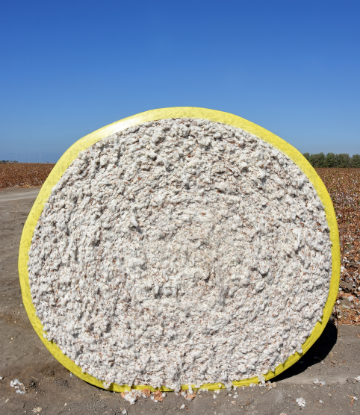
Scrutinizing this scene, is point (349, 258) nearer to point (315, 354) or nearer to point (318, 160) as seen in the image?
point (315, 354)

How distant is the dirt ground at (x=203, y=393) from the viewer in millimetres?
2209

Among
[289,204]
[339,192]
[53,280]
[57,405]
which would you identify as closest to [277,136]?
[289,204]

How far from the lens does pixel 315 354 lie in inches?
111

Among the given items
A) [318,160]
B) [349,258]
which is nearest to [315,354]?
[349,258]

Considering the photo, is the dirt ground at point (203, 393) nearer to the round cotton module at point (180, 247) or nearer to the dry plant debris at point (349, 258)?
the round cotton module at point (180, 247)

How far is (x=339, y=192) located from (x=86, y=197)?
11.2 metres

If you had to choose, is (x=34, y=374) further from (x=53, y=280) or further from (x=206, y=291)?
(x=206, y=291)

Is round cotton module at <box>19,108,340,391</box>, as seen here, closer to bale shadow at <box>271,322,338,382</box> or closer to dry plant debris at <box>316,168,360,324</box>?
Result: bale shadow at <box>271,322,338,382</box>

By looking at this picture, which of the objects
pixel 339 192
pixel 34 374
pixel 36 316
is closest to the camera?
pixel 36 316

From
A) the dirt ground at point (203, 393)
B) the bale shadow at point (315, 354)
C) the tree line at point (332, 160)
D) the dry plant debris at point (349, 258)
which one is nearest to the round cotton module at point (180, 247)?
the dirt ground at point (203, 393)

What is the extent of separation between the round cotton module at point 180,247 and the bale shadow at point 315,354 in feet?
1.56

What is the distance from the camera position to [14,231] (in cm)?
670

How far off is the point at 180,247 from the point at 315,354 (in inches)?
69.9

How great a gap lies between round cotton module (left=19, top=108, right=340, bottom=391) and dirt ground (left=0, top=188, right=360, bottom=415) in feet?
0.57
